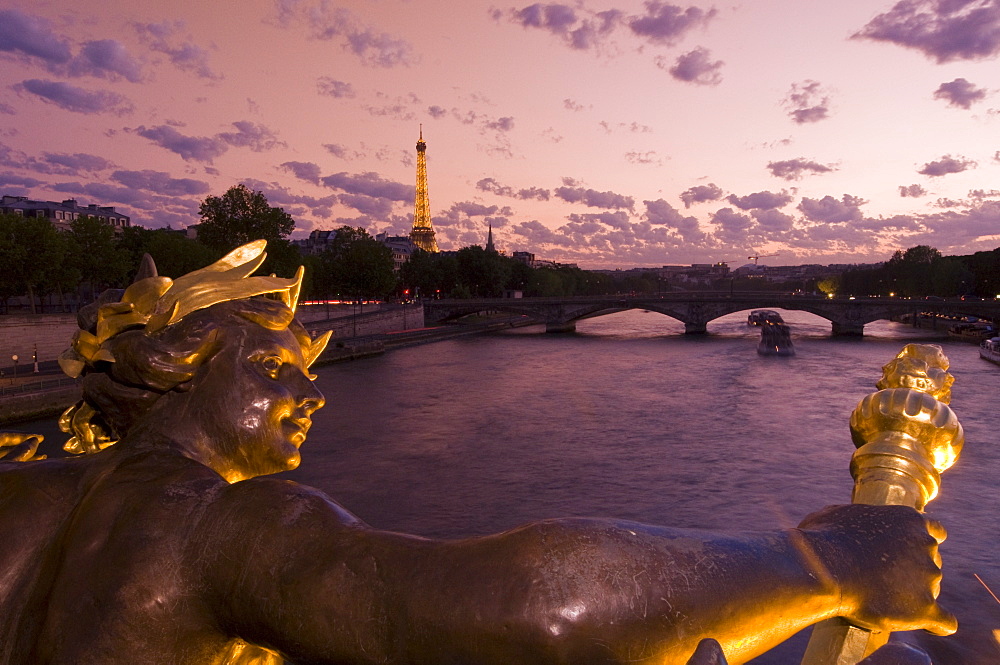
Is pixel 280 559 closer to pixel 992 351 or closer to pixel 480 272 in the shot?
pixel 992 351

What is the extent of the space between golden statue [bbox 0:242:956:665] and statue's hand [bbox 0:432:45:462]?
355mm

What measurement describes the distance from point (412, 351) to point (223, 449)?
42295 millimetres

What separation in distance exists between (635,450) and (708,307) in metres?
40.5

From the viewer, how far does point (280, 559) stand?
0.90 meters

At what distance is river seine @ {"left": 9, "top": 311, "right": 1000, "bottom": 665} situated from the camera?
14078 millimetres

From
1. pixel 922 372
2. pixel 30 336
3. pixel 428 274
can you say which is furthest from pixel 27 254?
pixel 428 274

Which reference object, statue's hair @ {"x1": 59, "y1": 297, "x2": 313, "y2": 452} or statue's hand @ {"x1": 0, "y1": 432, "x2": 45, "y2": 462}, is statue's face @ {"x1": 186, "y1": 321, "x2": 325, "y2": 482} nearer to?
statue's hair @ {"x1": 59, "y1": 297, "x2": 313, "y2": 452}

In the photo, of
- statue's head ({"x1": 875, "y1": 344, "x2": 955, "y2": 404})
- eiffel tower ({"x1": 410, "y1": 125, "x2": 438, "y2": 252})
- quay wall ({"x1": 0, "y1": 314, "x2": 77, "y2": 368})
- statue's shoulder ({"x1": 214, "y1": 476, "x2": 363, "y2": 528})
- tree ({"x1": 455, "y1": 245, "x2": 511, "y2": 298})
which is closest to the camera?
statue's shoulder ({"x1": 214, "y1": 476, "x2": 363, "y2": 528})

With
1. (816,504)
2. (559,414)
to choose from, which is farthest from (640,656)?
(559,414)

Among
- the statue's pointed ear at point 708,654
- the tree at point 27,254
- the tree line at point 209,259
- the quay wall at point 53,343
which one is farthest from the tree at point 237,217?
the statue's pointed ear at point 708,654

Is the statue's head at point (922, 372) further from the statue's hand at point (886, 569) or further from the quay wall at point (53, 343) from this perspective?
the quay wall at point (53, 343)

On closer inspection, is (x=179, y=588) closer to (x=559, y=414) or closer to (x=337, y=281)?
(x=559, y=414)

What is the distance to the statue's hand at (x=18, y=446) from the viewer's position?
1586mm

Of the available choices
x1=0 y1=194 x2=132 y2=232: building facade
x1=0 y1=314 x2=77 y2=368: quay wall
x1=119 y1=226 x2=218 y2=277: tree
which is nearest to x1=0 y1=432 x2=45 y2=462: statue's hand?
x1=0 y1=314 x2=77 y2=368: quay wall
